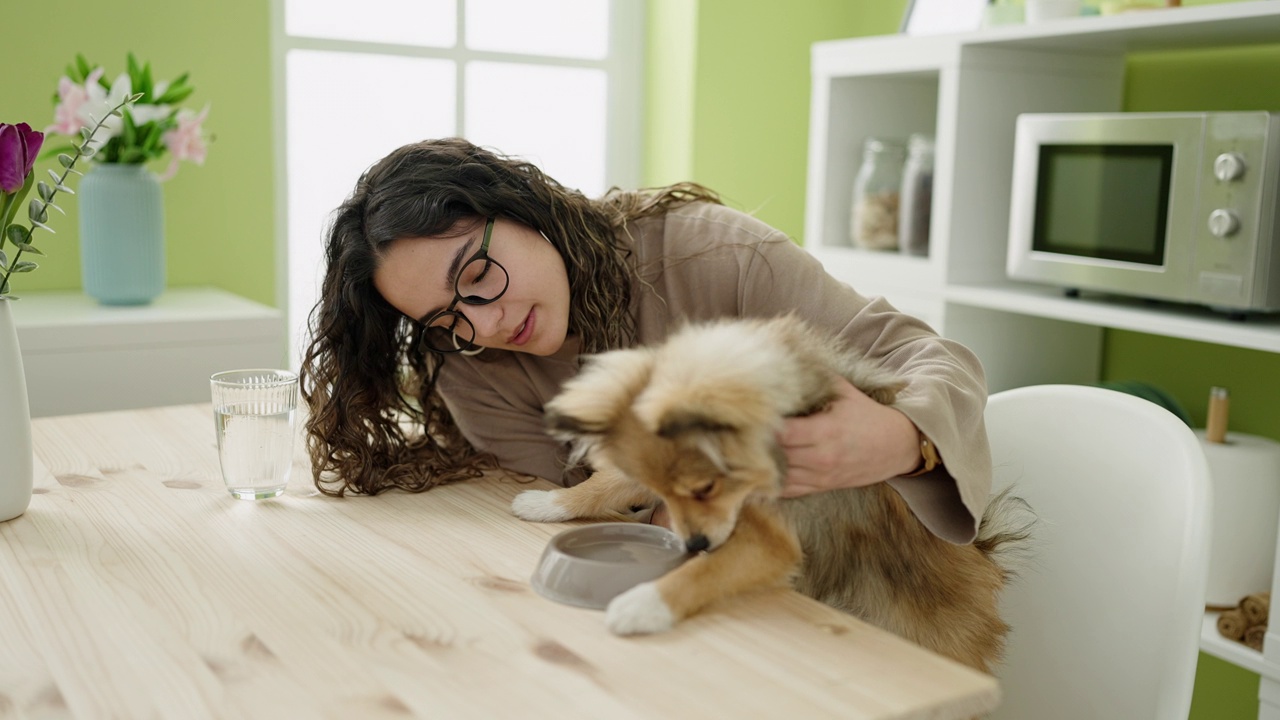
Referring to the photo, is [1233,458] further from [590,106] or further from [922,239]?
[590,106]

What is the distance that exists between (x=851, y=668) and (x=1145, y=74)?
2.47 m

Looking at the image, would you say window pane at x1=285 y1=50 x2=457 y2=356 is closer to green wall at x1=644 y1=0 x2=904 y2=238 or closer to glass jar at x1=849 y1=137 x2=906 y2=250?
green wall at x1=644 y1=0 x2=904 y2=238

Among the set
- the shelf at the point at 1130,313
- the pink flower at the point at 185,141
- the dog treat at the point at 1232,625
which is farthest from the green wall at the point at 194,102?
the dog treat at the point at 1232,625

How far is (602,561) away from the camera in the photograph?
3.50ft

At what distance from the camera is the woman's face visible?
4.85ft

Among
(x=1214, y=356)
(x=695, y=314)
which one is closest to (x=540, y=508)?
(x=695, y=314)

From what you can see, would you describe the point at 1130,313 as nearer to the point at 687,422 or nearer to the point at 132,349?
the point at 687,422

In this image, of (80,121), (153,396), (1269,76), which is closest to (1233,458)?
(1269,76)

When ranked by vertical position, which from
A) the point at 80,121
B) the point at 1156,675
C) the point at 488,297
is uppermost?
the point at 80,121

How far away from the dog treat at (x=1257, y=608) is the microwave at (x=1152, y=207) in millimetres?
573

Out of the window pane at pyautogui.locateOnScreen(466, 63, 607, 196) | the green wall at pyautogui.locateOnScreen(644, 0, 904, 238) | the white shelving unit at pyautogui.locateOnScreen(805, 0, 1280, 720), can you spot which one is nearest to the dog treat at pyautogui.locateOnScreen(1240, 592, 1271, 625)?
the white shelving unit at pyautogui.locateOnScreen(805, 0, 1280, 720)

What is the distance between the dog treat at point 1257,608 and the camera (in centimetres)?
216

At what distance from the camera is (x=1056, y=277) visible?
2555 millimetres

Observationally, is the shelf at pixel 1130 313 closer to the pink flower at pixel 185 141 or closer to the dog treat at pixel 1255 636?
the dog treat at pixel 1255 636
